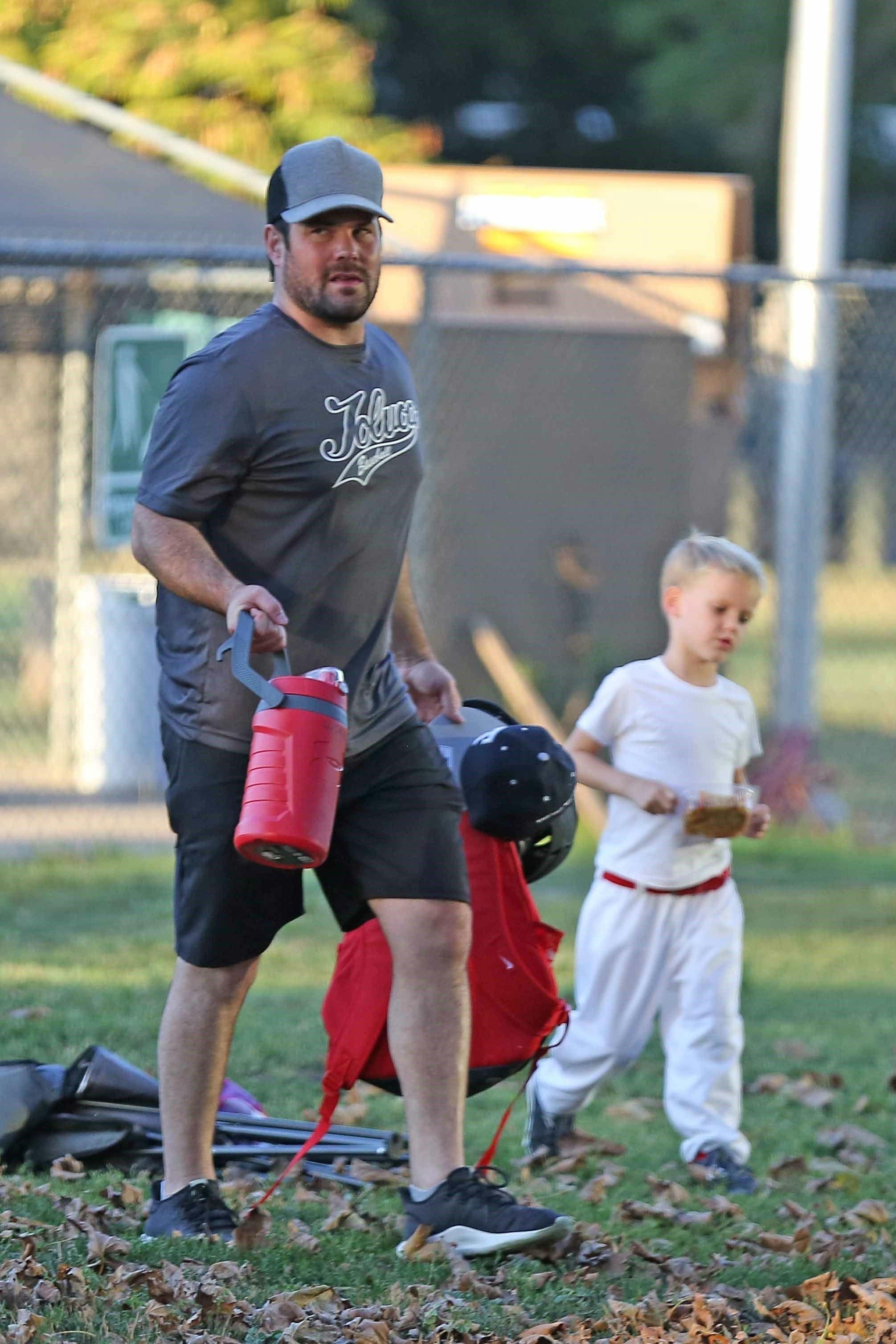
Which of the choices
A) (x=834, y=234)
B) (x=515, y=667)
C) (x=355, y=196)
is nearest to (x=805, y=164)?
(x=834, y=234)

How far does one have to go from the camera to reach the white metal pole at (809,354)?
382 inches

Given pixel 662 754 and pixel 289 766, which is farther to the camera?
pixel 662 754

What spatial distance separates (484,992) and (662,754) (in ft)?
3.42

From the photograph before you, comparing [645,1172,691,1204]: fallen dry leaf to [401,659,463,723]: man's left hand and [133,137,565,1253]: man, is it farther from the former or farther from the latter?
[401,659,463,723]: man's left hand

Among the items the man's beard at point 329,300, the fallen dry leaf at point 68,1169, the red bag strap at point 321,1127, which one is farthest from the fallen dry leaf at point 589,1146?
the man's beard at point 329,300

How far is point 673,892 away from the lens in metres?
5.00

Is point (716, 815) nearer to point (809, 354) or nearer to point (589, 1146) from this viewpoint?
point (589, 1146)

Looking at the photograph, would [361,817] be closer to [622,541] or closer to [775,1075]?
[775,1075]

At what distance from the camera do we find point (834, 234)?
1050 centimetres

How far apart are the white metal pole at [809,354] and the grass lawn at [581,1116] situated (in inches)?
40.6

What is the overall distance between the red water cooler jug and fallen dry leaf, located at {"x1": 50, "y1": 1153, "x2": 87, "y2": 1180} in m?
1.20

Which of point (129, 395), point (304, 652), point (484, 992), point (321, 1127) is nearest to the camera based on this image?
point (304, 652)

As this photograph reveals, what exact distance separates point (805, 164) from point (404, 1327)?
8318 mm

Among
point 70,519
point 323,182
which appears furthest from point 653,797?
point 70,519
